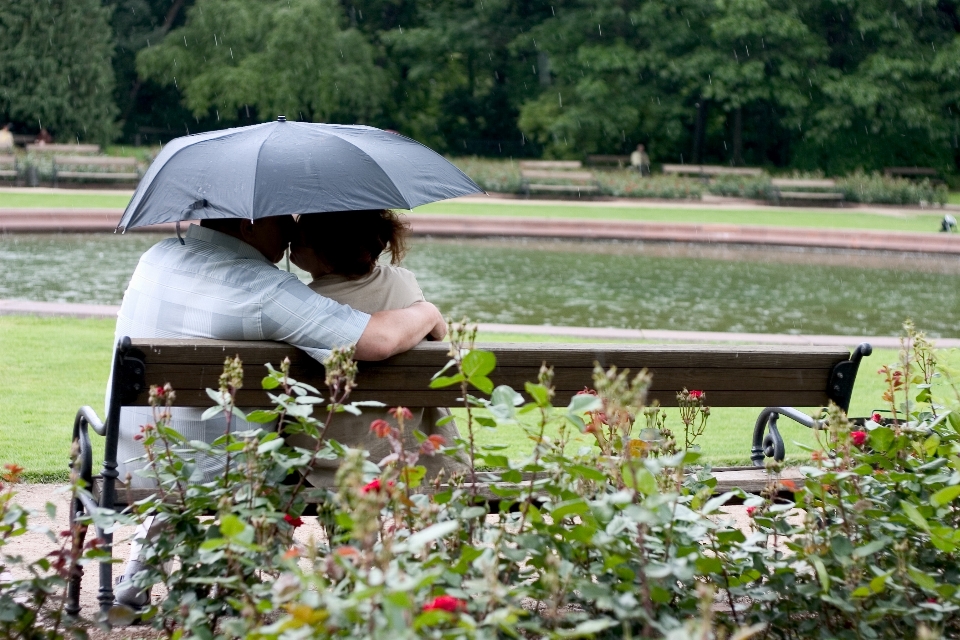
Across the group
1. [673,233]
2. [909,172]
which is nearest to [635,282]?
[673,233]

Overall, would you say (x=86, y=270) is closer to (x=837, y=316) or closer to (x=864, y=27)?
(x=837, y=316)

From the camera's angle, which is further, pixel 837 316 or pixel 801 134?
pixel 801 134

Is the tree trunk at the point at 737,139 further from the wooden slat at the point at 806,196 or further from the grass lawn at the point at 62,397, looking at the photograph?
the grass lawn at the point at 62,397

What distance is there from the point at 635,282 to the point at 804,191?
13.0 meters

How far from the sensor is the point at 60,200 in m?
17.3

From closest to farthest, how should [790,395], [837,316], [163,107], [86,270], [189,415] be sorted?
[189,415], [790,395], [837,316], [86,270], [163,107]

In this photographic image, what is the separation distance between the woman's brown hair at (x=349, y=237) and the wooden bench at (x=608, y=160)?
27.1m

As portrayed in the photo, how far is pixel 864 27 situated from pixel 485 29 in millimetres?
10919

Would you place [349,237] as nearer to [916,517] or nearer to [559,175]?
[916,517]

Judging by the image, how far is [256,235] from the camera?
319 centimetres

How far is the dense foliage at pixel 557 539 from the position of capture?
167 centimetres

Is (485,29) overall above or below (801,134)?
above

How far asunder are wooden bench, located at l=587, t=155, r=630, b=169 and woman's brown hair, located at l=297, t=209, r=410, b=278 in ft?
89.1

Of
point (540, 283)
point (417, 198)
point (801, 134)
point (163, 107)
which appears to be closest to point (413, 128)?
point (163, 107)
